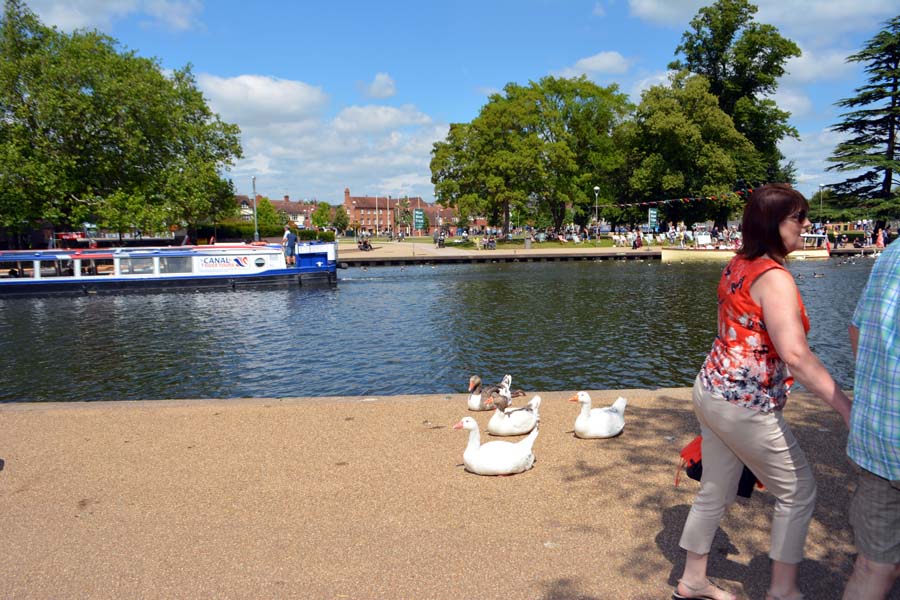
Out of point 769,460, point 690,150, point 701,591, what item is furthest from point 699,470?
point 690,150

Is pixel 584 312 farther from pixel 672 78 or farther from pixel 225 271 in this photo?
pixel 672 78

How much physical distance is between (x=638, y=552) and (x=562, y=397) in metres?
4.07

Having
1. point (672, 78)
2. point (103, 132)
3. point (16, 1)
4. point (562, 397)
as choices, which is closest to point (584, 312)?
point (562, 397)

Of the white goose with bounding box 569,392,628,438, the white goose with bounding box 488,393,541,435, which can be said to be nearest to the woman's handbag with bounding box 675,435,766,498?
the white goose with bounding box 569,392,628,438

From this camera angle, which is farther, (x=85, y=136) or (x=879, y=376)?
(x=85, y=136)

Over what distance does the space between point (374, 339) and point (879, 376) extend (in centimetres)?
1492

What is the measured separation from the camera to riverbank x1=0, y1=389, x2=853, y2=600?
3.85m

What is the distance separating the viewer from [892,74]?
47.9 m

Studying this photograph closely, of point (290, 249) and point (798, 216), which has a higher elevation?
point (798, 216)

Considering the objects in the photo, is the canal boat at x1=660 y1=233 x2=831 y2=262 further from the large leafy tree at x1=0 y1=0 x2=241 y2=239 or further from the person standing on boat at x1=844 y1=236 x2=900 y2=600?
the person standing on boat at x1=844 y1=236 x2=900 y2=600

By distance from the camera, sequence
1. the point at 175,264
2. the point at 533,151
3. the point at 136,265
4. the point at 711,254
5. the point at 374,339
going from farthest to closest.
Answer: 1. the point at 533,151
2. the point at 711,254
3. the point at 175,264
4. the point at 136,265
5. the point at 374,339

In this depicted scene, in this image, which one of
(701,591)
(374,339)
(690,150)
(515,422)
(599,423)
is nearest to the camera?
(701,591)

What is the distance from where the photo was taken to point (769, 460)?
3068mm

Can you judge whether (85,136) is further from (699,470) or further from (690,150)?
(690,150)
